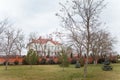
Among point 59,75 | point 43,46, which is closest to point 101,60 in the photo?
point 43,46

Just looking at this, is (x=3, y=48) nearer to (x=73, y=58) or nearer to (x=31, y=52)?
(x=31, y=52)

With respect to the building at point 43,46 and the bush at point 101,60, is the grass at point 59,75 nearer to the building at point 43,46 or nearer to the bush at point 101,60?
the bush at point 101,60

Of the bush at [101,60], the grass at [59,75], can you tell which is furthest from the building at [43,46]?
the grass at [59,75]

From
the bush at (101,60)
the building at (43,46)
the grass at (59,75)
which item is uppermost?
the building at (43,46)

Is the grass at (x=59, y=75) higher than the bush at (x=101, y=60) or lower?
lower

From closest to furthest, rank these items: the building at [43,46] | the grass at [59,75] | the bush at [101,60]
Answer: the grass at [59,75] → the bush at [101,60] → the building at [43,46]

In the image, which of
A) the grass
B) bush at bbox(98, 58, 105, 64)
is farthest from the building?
the grass

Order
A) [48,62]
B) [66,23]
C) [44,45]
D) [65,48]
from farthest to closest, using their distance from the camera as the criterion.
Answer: [44,45] < [48,62] < [65,48] < [66,23]

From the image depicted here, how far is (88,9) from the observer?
2542 centimetres

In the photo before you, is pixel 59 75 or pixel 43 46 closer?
pixel 59 75

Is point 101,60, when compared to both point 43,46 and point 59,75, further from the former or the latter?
point 59,75

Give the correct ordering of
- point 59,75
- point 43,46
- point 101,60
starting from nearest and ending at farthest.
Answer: point 59,75 → point 101,60 → point 43,46

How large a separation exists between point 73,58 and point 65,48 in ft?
60.4

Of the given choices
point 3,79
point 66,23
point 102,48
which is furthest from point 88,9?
point 102,48
